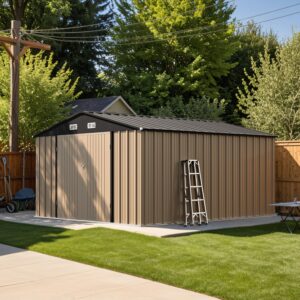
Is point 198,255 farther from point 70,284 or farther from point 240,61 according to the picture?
point 240,61

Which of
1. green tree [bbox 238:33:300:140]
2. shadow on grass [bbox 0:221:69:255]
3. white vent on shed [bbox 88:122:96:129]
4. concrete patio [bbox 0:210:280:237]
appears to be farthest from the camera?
green tree [bbox 238:33:300:140]

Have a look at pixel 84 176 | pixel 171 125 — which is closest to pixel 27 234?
pixel 84 176

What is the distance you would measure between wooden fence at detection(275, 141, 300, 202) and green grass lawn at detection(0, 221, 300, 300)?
4017 millimetres

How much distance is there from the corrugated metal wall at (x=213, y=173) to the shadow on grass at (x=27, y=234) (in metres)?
2.26

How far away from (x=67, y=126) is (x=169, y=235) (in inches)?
212

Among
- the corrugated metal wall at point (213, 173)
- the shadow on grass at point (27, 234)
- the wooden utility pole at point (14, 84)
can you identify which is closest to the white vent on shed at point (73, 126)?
the corrugated metal wall at point (213, 173)

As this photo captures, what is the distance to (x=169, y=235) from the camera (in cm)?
1253

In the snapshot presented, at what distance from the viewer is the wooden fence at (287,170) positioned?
704 inches

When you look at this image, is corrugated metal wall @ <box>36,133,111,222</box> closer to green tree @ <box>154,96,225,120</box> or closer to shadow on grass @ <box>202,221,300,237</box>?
shadow on grass @ <box>202,221,300,237</box>

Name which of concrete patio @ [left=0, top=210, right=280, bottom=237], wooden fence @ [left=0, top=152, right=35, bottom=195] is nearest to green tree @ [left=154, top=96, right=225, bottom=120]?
wooden fence @ [left=0, top=152, right=35, bottom=195]

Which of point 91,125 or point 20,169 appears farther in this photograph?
point 20,169

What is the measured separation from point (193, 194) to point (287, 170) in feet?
14.8

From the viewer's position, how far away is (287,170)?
715 inches

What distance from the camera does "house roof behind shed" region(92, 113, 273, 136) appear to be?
14570mm
